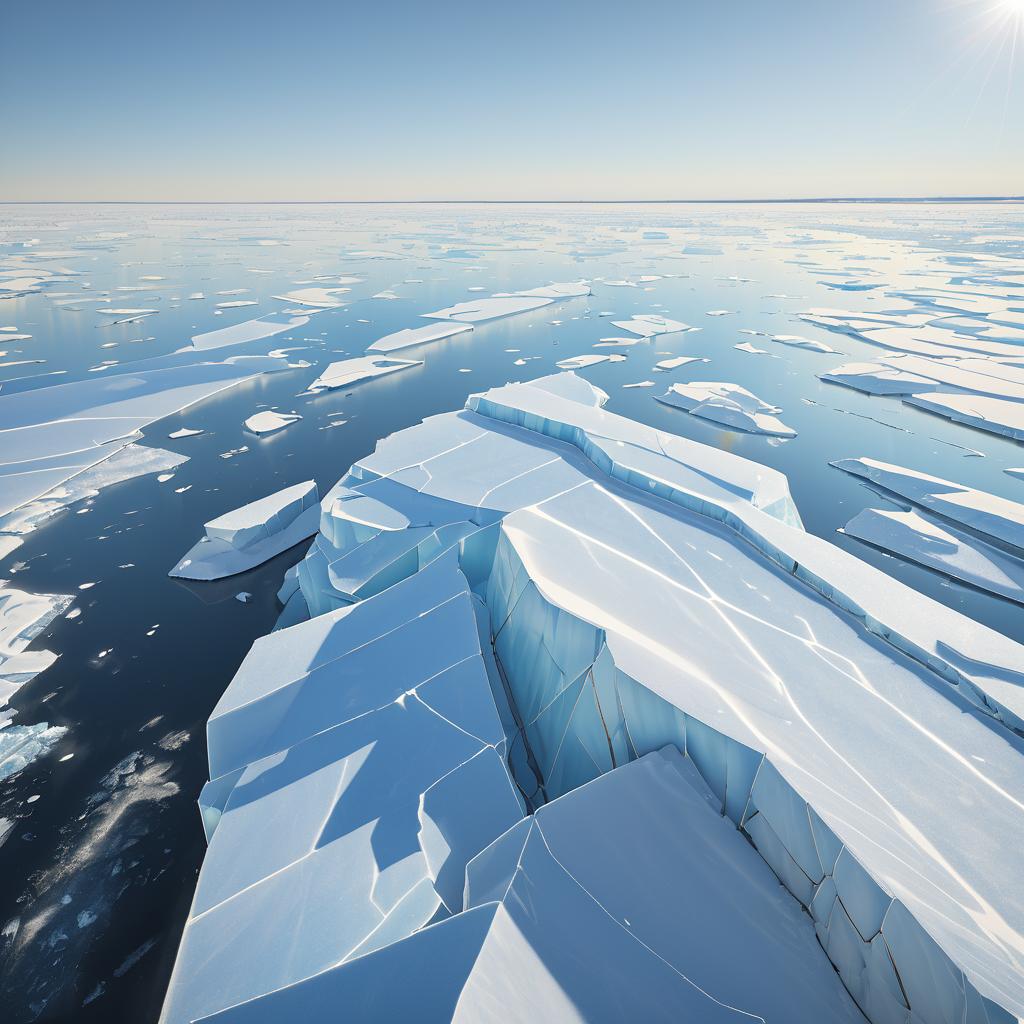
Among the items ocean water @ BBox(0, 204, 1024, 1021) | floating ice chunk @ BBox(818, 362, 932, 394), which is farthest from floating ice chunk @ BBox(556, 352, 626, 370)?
floating ice chunk @ BBox(818, 362, 932, 394)

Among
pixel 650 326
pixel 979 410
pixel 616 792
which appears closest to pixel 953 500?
pixel 979 410

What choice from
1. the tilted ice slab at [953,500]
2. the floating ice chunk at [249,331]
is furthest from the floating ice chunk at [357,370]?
the tilted ice slab at [953,500]

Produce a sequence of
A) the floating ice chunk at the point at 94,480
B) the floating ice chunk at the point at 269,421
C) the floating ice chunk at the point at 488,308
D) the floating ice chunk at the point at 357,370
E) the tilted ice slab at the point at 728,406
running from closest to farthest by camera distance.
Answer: the floating ice chunk at the point at 94,480, the tilted ice slab at the point at 728,406, the floating ice chunk at the point at 269,421, the floating ice chunk at the point at 357,370, the floating ice chunk at the point at 488,308

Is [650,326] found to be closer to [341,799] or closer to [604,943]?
[341,799]

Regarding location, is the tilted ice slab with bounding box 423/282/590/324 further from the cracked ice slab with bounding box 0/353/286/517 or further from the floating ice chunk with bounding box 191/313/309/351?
the cracked ice slab with bounding box 0/353/286/517

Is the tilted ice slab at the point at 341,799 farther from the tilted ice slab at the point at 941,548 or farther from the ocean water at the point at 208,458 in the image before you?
the tilted ice slab at the point at 941,548

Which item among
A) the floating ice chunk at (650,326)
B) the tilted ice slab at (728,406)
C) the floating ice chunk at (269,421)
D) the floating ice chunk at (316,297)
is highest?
the tilted ice slab at (728,406)

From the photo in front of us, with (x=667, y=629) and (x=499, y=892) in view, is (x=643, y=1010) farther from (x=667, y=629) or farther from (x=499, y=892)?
(x=667, y=629)
